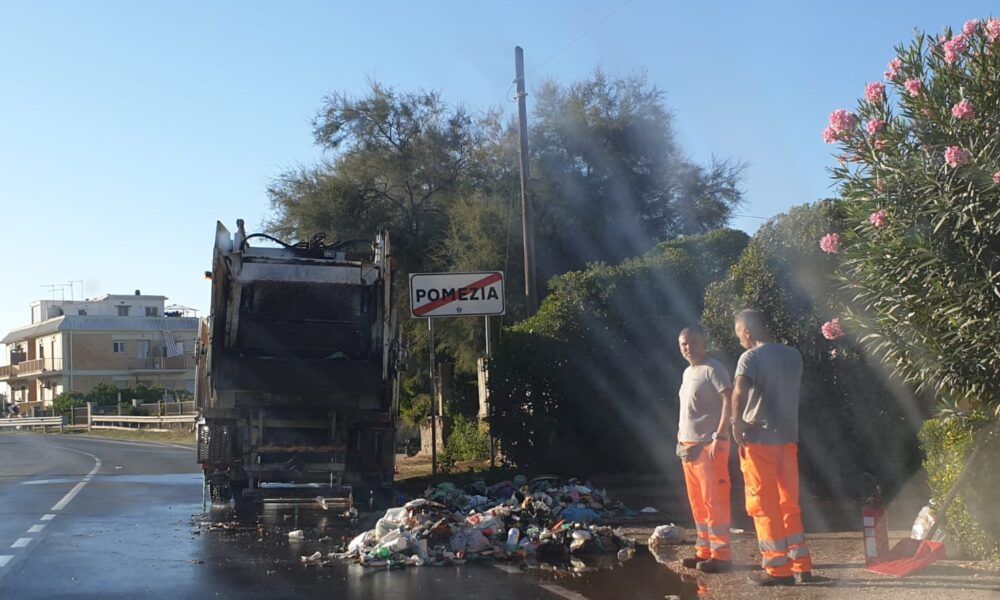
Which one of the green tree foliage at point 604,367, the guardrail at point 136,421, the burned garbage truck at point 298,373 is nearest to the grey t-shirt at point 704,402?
the burned garbage truck at point 298,373

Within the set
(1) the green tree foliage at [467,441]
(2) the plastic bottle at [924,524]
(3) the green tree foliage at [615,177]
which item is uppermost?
(3) the green tree foliage at [615,177]

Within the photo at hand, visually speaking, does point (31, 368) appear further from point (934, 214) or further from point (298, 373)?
point (934, 214)

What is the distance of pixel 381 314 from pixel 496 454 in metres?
3.93

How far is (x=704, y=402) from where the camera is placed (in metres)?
7.91

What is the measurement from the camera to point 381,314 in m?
12.5

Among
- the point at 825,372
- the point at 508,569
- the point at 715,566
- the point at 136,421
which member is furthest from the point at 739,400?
the point at 136,421

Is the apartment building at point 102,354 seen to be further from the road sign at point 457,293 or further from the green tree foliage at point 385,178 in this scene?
the road sign at point 457,293

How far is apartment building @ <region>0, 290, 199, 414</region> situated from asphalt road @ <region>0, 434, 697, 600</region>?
2422 inches

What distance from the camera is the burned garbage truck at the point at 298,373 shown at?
1195 centimetres

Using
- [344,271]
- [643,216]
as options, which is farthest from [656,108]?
[344,271]

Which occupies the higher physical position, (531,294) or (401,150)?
(401,150)

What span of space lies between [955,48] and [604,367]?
7.87m

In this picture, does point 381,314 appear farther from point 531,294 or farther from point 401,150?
point 401,150

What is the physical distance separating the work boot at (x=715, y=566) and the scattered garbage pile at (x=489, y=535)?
1001 mm
